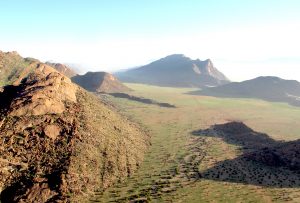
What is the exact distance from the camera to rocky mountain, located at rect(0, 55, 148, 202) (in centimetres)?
4272

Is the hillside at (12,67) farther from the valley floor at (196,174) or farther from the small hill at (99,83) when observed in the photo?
the small hill at (99,83)

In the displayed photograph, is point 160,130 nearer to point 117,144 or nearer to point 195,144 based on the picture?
point 195,144

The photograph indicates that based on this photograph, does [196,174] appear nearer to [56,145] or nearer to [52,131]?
[56,145]

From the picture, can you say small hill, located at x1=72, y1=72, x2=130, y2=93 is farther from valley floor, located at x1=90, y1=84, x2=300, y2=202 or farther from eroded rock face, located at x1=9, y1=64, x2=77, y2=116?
eroded rock face, located at x1=9, y1=64, x2=77, y2=116

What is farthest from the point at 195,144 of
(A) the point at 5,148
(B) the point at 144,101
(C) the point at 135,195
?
(B) the point at 144,101

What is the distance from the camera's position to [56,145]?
50.9m

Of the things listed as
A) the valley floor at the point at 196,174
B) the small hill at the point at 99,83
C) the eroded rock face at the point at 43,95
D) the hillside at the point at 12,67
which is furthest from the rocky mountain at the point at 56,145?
the small hill at the point at 99,83

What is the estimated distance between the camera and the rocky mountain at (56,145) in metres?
42.7

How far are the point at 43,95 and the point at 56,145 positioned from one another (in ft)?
34.3

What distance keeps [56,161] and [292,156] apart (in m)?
39.2

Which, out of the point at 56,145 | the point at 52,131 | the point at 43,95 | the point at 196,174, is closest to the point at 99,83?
the point at 43,95

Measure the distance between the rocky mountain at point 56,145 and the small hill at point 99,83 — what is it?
87683mm

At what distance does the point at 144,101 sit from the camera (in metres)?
133

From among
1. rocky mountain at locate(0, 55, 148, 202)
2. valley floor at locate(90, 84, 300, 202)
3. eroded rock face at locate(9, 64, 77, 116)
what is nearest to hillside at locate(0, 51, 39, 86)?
eroded rock face at locate(9, 64, 77, 116)
